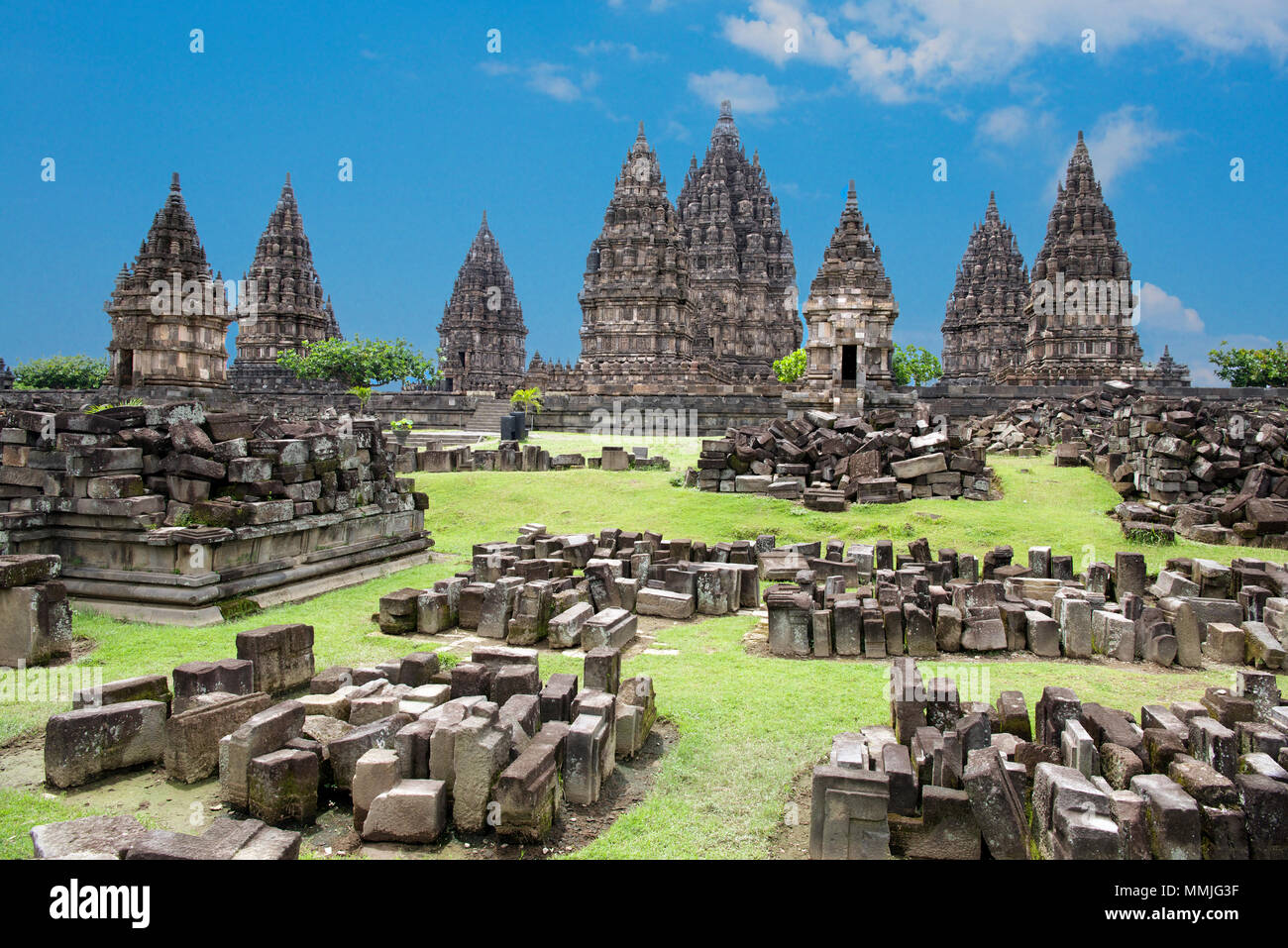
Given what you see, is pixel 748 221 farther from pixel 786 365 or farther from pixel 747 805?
pixel 747 805

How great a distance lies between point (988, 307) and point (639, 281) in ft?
83.6

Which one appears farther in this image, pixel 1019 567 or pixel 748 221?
pixel 748 221

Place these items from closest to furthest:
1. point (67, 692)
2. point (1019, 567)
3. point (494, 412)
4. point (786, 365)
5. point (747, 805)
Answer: point (747, 805)
point (67, 692)
point (1019, 567)
point (494, 412)
point (786, 365)

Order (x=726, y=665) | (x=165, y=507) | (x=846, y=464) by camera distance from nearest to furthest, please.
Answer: (x=726, y=665), (x=165, y=507), (x=846, y=464)

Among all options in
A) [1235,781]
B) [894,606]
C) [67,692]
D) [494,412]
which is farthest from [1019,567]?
[494,412]

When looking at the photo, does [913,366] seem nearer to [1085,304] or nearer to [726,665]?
[1085,304]

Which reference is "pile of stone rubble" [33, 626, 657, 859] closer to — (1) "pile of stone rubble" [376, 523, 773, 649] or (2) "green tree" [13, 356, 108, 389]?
(1) "pile of stone rubble" [376, 523, 773, 649]

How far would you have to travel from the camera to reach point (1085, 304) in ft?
128

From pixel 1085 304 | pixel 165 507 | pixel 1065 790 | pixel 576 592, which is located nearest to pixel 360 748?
pixel 1065 790

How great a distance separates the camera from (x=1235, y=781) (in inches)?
151

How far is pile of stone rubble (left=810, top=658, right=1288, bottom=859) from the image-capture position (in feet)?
11.8

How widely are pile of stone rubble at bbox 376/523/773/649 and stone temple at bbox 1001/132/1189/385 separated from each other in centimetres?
3403
